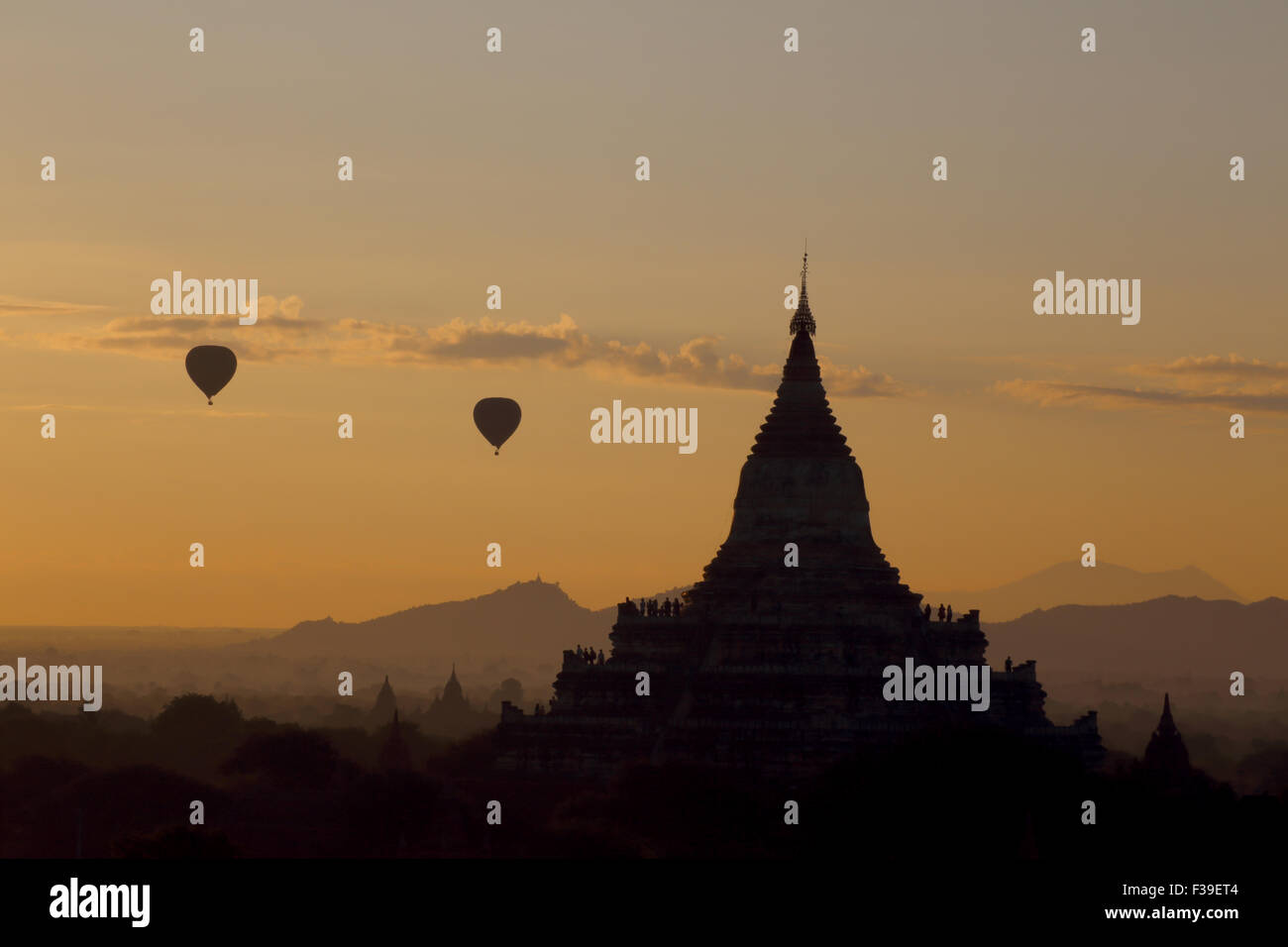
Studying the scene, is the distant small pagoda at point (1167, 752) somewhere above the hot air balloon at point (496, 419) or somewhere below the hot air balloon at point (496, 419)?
below

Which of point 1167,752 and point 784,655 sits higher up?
point 784,655

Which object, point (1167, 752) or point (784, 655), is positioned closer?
point (784, 655)

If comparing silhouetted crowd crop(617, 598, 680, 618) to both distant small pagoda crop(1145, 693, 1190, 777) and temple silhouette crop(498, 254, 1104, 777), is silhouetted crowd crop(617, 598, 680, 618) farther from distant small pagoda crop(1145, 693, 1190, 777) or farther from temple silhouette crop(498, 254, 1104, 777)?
distant small pagoda crop(1145, 693, 1190, 777)

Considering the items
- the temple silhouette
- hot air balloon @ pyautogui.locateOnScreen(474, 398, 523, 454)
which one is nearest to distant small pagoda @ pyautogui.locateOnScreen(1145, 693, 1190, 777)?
the temple silhouette

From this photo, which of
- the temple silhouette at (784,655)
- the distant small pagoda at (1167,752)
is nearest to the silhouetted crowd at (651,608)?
the temple silhouette at (784,655)

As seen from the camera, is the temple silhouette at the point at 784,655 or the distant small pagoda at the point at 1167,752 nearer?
the temple silhouette at the point at 784,655

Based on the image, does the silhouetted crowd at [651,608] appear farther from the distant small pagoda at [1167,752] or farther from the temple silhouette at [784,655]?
the distant small pagoda at [1167,752]
